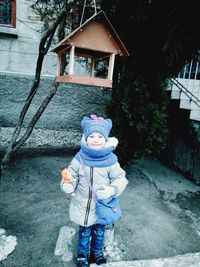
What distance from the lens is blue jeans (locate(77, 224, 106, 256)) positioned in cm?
283

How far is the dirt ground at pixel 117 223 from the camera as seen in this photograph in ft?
10.5

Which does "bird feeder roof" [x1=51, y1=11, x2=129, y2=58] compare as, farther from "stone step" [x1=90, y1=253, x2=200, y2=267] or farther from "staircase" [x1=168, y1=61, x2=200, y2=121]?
"staircase" [x1=168, y1=61, x2=200, y2=121]

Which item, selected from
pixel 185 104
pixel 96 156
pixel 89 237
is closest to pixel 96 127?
pixel 96 156

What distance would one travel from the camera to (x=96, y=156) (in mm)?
2611

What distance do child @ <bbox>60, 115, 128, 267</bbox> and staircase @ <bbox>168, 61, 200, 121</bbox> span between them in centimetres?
324

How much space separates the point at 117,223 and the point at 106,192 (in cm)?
131

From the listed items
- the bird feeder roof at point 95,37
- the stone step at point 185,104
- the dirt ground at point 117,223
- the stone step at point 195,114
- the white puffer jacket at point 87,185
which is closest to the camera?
the bird feeder roof at point 95,37

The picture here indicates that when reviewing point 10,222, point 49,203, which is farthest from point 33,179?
point 10,222

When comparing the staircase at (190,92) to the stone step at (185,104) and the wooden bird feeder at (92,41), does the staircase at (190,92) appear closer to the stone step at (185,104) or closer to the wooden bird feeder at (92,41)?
the stone step at (185,104)

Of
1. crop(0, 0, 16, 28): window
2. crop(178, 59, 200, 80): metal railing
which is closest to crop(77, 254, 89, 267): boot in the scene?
crop(178, 59, 200, 80): metal railing

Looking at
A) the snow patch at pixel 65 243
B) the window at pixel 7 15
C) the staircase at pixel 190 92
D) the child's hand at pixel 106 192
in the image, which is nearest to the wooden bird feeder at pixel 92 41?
the child's hand at pixel 106 192

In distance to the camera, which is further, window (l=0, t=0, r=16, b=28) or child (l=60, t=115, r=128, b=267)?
window (l=0, t=0, r=16, b=28)

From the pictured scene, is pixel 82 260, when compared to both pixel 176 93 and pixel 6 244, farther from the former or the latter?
pixel 176 93

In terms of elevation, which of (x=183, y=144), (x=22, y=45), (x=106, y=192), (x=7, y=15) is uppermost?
(x=7, y=15)
